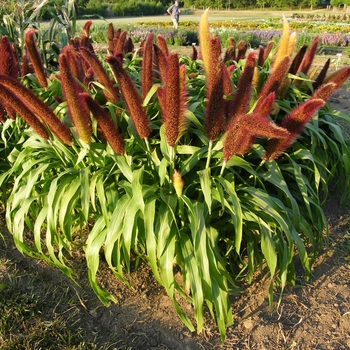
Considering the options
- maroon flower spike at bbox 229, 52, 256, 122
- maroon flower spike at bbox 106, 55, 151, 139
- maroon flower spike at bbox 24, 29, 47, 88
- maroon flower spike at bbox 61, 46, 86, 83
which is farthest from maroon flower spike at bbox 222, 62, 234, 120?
maroon flower spike at bbox 24, 29, 47, 88

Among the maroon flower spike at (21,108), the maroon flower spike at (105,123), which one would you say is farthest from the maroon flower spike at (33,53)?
the maroon flower spike at (105,123)

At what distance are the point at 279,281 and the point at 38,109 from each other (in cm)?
216

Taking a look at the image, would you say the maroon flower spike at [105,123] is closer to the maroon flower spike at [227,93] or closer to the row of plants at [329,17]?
the maroon flower spike at [227,93]

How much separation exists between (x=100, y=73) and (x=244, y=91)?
3.43 ft

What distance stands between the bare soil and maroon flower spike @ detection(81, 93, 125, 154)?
1.17 metres

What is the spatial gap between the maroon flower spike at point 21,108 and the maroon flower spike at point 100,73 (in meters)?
0.53

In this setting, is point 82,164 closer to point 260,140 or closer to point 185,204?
point 185,204

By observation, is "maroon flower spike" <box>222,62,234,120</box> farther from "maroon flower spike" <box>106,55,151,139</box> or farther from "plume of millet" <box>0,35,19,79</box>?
"plume of millet" <box>0,35,19,79</box>

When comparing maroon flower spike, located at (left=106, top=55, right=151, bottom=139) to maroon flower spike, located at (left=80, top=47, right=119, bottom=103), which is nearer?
maroon flower spike, located at (left=106, top=55, right=151, bottom=139)

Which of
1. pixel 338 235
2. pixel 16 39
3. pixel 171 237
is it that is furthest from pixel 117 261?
pixel 16 39

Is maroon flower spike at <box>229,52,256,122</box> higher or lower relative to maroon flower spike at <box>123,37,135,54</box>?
higher

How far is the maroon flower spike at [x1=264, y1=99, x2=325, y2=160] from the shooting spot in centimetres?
230

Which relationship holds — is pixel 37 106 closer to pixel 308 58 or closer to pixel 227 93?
pixel 227 93

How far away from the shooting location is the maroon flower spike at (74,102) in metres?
2.24
